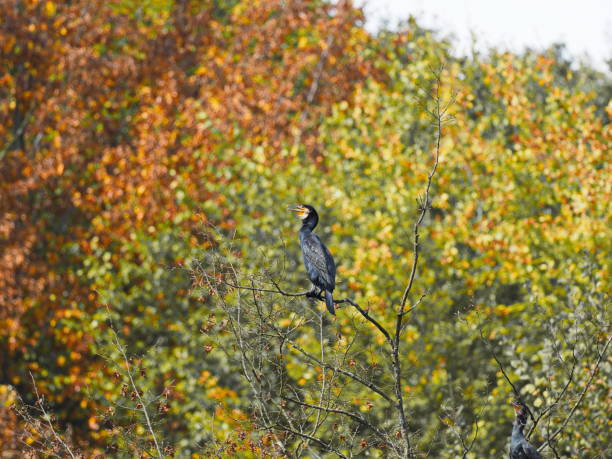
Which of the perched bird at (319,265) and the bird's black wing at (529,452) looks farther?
the perched bird at (319,265)

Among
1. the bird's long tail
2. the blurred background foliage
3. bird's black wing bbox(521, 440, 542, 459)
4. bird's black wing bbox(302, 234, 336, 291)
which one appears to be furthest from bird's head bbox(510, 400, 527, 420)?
the blurred background foliage

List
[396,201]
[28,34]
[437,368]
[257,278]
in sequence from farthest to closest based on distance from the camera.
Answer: [28,34] → [396,201] → [437,368] → [257,278]

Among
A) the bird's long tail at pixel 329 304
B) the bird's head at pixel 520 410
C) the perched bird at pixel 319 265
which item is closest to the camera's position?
the bird's head at pixel 520 410

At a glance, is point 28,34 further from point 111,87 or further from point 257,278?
point 257,278

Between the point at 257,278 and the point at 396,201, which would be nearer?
the point at 257,278

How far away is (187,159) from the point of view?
15.9 metres

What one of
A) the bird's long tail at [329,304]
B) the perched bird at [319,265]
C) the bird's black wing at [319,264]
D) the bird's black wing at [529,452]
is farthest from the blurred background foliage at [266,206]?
the bird's long tail at [329,304]

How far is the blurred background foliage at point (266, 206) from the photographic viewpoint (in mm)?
11961

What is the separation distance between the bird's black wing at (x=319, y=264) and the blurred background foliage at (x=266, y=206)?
9.81 ft

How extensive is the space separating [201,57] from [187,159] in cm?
547

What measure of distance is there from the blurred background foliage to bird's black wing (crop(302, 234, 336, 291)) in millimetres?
2990

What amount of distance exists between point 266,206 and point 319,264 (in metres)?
7.19

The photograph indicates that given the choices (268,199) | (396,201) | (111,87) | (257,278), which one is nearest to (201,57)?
(111,87)

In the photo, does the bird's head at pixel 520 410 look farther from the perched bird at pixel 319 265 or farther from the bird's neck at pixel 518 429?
the perched bird at pixel 319 265
